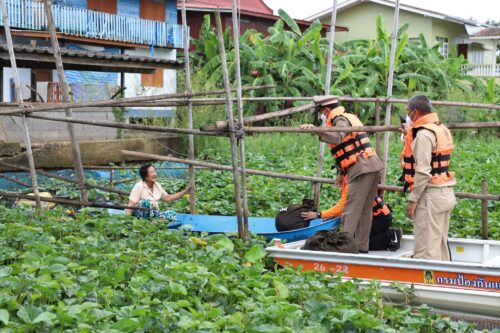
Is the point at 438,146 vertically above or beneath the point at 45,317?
above

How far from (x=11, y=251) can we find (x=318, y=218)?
3518mm

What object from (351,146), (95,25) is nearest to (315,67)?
(95,25)

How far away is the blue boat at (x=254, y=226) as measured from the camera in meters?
9.09

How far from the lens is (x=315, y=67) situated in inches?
969

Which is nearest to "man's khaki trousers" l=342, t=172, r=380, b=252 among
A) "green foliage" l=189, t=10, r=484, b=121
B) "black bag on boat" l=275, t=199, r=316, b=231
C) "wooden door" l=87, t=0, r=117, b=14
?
"black bag on boat" l=275, t=199, r=316, b=231

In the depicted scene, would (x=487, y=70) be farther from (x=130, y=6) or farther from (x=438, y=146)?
(x=438, y=146)

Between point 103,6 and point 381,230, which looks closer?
point 381,230

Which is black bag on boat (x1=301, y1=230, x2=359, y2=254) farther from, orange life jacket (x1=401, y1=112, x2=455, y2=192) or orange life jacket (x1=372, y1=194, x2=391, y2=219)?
orange life jacket (x1=401, y1=112, x2=455, y2=192)

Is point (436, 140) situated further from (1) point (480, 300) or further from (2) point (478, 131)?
(2) point (478, 131)

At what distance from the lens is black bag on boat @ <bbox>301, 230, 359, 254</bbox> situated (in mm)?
8258

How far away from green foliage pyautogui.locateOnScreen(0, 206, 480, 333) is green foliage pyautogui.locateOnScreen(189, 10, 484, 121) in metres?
15.2

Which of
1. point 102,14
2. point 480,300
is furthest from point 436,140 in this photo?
point 102,14

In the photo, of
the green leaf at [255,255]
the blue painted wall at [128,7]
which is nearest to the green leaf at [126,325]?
the green leaf at [255,255]

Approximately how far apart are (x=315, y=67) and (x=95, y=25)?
613cm
